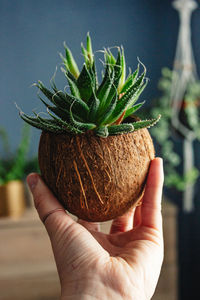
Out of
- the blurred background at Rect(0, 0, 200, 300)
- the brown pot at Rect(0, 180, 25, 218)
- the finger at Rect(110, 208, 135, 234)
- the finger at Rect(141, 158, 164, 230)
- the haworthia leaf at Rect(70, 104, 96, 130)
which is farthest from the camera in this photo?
the blurred background at Rect(0, 0, 200, 300)

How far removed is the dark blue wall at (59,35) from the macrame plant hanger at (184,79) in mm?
214

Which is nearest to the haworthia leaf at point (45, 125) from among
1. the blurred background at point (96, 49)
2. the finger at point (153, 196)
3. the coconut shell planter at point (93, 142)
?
the coconut shell planter at point (93, 142)

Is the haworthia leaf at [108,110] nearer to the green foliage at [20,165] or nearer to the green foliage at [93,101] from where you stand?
the green foliage at [93,101]

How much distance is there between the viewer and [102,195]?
78cm

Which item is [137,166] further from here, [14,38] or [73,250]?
[14,38]

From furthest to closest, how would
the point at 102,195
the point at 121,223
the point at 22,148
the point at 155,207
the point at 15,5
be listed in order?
the point at 15,5
the point at 22,148
the point at 121,223
the point at 155,207
the point at 102,195

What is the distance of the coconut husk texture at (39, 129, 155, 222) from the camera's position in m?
0.77

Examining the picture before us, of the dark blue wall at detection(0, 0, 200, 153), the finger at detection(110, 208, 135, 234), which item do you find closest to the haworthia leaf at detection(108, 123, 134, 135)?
the finger at detection(110, 208, 135, 234)

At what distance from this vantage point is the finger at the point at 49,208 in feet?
2.66

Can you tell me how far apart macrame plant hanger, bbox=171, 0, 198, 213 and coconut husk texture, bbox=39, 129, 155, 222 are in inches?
59.3

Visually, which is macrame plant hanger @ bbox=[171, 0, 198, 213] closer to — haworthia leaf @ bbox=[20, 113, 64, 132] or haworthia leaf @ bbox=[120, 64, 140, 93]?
haworthia leaf @ bbox=[120, 64, 140, 93]

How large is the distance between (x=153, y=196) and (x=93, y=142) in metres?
0.22

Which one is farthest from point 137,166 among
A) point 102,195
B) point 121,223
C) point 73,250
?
point 121,223

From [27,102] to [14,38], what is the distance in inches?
19.0
